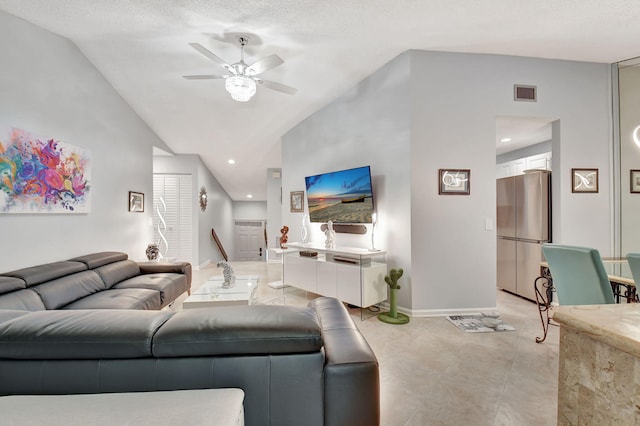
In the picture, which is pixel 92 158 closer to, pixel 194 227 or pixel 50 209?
pixel 50 209

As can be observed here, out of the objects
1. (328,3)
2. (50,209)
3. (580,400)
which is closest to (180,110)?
(50,209)

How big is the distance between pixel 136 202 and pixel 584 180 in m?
6.32

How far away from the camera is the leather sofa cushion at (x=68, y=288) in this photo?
7.31 ft

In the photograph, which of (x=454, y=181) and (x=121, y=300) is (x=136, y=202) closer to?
(x=121, y=300)

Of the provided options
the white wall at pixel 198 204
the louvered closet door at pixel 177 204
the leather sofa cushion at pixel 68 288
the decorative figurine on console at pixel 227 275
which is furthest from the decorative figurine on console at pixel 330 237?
the louvered closet door at pixel 177 204

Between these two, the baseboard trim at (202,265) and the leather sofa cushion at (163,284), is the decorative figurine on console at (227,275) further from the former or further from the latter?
the baseboard trim at (202,265)

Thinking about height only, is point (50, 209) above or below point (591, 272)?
above

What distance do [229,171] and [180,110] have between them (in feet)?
8.92

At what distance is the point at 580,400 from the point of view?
963 mm

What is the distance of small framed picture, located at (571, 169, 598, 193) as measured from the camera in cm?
337

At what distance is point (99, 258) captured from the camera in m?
3.10

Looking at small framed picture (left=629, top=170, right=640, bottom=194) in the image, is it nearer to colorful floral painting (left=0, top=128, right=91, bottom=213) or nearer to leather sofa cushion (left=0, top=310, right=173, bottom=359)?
leather sofa cushion (left=0, top=310, right=173, bottom=359)

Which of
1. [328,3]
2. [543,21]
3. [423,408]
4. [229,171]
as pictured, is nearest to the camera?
[423,408]

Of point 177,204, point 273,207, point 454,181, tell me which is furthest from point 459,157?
point 177,204
